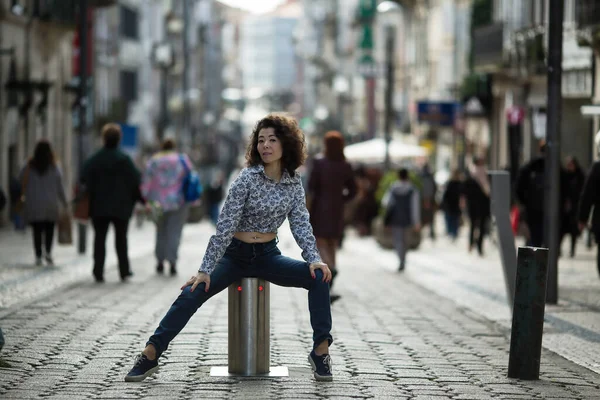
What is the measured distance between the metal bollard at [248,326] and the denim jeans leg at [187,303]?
11 cm

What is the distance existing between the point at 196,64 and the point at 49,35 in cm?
7678

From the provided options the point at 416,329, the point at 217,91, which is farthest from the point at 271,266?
the point at 217,91

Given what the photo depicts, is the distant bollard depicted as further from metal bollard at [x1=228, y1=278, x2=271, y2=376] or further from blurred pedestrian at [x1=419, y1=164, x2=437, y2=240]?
blurred pedestrian at [x1=419, y1=164, x2=437, y2=240]

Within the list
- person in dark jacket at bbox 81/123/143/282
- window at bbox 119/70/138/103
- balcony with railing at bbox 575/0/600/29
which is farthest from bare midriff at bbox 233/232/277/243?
window at bbox 119/70/138/103

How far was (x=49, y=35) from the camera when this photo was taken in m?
42.3

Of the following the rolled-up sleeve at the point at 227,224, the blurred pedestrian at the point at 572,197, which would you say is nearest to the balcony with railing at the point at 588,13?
the blurred pedestrian at the point at 572,197

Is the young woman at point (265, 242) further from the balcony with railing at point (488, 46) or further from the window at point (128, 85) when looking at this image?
the window at point (128, 85)

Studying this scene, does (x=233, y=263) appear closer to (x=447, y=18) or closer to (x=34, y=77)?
(x=34, y=77)

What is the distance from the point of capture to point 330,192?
1686cm

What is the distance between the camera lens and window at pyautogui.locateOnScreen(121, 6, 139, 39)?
214 feet

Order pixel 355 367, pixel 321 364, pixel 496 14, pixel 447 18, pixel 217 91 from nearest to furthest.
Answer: pixel 321 364
pixel 355 367
pixel 496 14
pixel 447 18
pixel 217 91

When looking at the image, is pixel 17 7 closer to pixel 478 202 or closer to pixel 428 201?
pixel 428 201

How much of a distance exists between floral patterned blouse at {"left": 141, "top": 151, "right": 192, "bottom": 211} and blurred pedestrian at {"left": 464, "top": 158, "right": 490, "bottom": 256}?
9.40 meters

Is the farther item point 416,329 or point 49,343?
point 416,329
